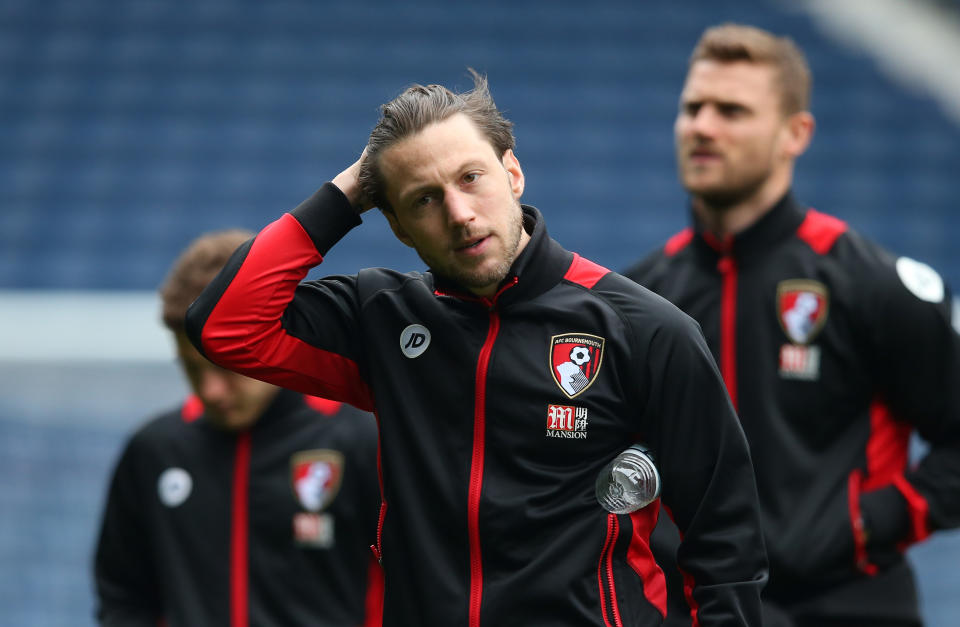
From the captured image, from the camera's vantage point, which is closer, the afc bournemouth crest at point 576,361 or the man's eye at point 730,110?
the afc bournemouth crest at point 576,361

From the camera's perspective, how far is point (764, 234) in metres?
2.89

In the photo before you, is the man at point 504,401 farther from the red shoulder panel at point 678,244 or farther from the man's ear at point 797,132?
the man's ear at point 797,132

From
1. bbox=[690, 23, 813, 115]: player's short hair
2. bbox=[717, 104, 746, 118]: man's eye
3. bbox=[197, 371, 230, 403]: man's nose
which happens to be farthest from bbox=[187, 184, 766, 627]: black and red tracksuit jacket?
bbox=[690, 23, 813, 115]: player's short hair

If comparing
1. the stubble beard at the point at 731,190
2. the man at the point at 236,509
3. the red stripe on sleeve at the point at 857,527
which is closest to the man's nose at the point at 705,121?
the stubble beard at the point at 731,190

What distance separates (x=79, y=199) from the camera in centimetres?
862

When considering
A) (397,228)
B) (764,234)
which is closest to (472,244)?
(397,228)

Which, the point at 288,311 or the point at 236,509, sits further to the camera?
the point at 236,509


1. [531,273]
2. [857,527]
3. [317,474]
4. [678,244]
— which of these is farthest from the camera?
[678,244]

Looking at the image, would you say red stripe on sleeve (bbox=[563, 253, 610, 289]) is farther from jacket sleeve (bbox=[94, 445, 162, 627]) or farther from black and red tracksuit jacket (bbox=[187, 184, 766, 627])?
jacket sleeve (bbox=[94, 445, 162, 627])

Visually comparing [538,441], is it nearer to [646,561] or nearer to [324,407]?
[646,561]

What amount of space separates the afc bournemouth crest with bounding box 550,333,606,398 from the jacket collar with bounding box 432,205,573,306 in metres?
0.09

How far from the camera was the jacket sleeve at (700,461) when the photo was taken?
1801mm

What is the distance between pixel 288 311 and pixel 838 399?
1.32 meters

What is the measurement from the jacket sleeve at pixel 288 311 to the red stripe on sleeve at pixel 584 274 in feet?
1.07
